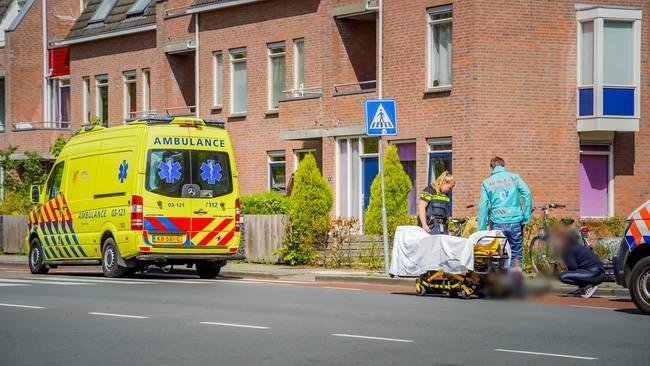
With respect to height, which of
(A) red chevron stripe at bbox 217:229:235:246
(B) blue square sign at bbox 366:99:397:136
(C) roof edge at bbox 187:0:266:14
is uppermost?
(C) roof edge at bbox 187:0:266:14

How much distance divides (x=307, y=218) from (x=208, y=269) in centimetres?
408

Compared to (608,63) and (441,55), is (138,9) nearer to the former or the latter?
(441,55)

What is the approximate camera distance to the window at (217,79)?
38031 millimetres

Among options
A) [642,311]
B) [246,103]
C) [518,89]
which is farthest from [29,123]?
[642,311]

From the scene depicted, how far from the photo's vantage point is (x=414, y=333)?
1129 cm

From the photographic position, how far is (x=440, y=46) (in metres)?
29.2

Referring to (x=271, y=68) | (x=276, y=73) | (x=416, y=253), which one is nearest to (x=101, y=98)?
(x=271, y=68)

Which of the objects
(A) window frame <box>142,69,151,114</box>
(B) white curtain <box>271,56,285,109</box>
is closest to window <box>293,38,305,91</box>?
(B) white curtain <box>271,56,285,109</box>

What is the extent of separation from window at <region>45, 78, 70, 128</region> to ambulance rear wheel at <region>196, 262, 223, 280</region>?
2560 cm

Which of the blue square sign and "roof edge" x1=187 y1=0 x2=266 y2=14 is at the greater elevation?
"roof edge" x1=187 y1=0 x2=266 y2=14

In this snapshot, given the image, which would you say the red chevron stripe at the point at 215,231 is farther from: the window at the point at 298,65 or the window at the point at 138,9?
the window at the point at 138,9

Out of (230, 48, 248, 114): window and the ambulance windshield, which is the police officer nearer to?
the ambulance windshield

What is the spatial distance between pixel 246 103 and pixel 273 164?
7.59 feet

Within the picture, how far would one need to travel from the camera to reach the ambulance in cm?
2117
